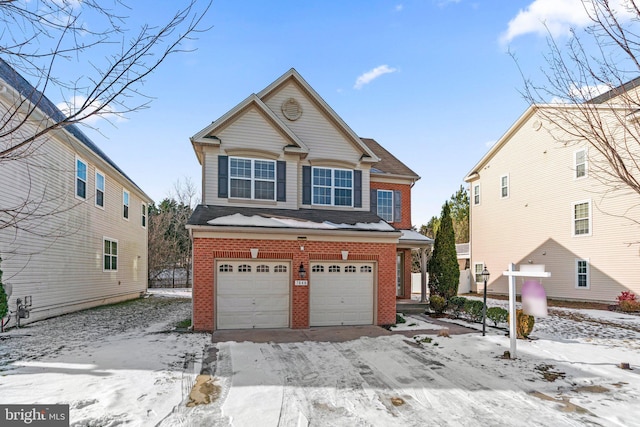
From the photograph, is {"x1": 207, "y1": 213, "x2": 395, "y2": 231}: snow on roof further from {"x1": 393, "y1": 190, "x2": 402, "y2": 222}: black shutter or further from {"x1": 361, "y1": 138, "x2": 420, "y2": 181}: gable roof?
{"x1": 361, "y1": 138, "x2": 420, "y2": 181}: gable roof

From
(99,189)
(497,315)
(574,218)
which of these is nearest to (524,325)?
(497,315)

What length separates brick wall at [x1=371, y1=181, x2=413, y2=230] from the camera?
61.9ft

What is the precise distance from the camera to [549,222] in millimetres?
21328

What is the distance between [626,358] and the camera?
880cm

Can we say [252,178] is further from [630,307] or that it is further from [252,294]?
[630,307]

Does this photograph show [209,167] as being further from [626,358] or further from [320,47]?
[626,358]

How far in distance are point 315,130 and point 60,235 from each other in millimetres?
9763

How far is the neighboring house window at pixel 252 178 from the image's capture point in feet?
43.4

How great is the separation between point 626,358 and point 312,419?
26.3 feet

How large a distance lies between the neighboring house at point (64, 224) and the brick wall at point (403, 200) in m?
12.8

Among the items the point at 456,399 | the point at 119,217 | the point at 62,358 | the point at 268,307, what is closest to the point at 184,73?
the point at 456,399

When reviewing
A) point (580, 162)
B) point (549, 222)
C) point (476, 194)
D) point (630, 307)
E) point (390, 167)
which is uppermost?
point (580, 162)

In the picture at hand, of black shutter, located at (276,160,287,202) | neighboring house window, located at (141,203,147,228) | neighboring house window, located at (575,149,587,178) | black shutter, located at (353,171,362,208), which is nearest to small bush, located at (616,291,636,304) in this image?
neighboring house window, located at (575,149,587,178)

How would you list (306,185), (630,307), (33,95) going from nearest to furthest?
1. (33,95)
2. (306,185)
3. (630,307)
